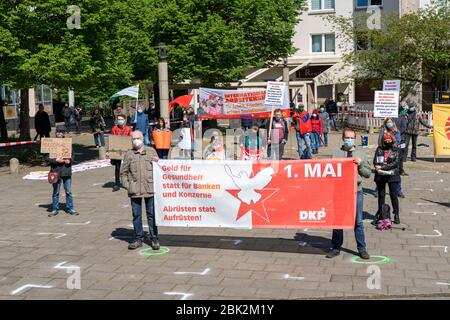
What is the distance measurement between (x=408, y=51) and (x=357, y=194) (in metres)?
26.0

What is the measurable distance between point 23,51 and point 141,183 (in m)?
11.6

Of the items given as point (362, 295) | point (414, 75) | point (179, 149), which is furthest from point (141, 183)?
point (414, 75)

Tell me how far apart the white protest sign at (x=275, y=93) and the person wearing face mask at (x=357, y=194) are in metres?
9.73

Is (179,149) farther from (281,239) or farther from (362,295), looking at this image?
(362,295)

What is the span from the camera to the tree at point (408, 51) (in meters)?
32.5

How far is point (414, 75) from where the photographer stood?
113ft

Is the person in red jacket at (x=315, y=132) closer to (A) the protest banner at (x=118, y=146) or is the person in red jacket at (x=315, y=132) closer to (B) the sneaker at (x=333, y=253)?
(A) the protest banner at (x=118, y=146)

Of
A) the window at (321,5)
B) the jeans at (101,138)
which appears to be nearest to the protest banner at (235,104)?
the jeans at (101,138)

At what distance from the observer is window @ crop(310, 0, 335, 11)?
44156 mm

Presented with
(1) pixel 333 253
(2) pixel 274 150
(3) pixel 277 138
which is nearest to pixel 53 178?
(1) pixel 333 253

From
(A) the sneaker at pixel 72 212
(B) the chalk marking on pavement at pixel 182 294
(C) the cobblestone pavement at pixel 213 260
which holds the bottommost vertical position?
(B) the chalk marking on pavement at pixel 182 294

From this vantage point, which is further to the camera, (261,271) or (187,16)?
(187,16)

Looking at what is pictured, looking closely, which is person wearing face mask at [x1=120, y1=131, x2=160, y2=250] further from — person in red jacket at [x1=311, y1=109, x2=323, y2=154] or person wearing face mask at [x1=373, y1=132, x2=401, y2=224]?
person in red jacket at [x1=311, y1=109, x2=323, y2=154]

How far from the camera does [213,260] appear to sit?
9398 millimetres
